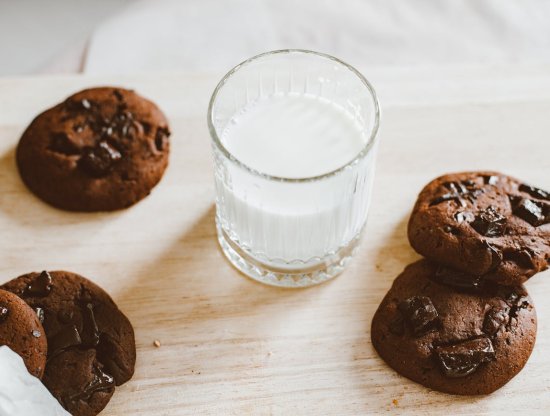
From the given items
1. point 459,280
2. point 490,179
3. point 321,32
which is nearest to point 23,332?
point 459,280

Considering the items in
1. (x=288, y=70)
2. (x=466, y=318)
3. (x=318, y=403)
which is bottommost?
(x=318, y=403)

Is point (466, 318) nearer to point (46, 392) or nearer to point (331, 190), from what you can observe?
point (331, 190)

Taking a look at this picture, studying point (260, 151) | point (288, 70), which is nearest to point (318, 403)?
point (260, 151)

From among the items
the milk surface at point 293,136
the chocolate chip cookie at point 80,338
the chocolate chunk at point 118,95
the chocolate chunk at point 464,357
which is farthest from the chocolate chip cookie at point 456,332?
the chocolate chunk at point 118,95

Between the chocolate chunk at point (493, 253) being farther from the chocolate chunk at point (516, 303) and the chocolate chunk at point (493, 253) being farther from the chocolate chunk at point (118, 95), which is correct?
the chocolate chunk at point (118, 95)

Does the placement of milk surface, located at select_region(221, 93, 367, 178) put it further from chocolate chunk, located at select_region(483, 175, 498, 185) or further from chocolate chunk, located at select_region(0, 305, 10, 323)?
chocolate chunk, located at select_region(0, 305, 10, 323)

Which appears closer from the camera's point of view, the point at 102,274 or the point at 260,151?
the point at 260,151

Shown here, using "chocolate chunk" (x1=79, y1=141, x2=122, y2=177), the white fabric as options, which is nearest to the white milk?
"chocolate chunk" (x1=79, y1=141, x2=122, y2=177)

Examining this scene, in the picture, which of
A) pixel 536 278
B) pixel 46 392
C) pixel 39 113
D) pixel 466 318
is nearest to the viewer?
pixel 46 392
